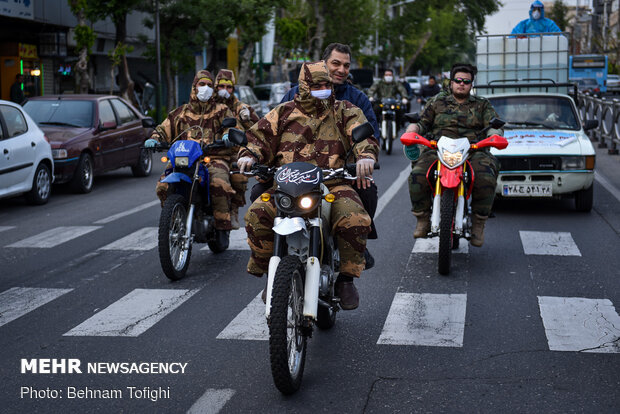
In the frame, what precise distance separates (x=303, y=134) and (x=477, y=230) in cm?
351

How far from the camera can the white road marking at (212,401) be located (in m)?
4.82

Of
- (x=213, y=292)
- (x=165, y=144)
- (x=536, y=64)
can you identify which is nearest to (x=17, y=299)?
(x=213, y=292)

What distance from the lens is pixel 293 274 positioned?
5.04 meters

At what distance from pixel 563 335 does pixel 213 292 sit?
2.86 m

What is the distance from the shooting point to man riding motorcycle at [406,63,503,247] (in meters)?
8.84

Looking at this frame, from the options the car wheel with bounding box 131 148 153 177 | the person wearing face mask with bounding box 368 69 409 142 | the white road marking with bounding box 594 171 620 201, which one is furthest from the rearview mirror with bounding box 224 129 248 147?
the person wearing face mask with bounding box 368 69 409 142

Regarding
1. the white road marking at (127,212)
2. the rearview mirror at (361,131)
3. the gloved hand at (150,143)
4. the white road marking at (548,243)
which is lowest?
the white road marking at (127,212)

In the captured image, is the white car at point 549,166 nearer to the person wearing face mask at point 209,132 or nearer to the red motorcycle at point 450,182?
the red motorcycle at point 450,182

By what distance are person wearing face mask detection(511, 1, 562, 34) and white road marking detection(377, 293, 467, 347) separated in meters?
13.7

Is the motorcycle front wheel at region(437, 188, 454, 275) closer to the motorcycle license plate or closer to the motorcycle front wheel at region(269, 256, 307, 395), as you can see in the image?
the motorcycle front wheel at region(269, 256, 307, 395)

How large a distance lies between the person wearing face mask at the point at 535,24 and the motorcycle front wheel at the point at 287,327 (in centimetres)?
1593

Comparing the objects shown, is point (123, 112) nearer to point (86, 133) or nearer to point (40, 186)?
point (86, 133)

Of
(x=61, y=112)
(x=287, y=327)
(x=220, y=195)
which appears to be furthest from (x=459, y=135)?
(x=61, y=112)

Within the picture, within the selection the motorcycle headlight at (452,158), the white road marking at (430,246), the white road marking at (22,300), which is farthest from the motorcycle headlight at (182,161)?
the white road marking at (430,246)
